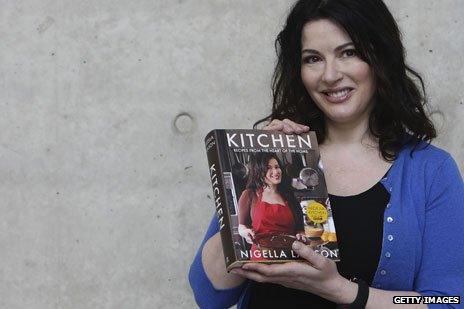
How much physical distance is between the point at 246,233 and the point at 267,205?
0.07m

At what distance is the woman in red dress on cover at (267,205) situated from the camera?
135cm

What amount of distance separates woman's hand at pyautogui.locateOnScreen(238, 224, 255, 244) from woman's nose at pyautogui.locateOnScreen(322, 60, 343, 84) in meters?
0.37

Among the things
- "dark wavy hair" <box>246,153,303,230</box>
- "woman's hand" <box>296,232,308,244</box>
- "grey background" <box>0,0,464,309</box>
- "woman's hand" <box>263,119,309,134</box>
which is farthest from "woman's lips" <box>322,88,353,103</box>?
"grey background" <box>0,0,464,309</box>

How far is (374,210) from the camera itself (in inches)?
59.5

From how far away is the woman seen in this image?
1441mm


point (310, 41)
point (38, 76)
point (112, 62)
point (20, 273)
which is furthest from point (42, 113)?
point (310, 41)

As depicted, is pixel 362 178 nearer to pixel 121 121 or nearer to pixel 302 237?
pixel 302 237

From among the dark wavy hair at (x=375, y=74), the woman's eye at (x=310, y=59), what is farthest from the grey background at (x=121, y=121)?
the woman's eye at (x=310, y=59)

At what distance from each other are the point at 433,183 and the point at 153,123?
3.64 feet

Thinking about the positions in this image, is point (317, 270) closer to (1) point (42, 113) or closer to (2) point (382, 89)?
(2) point (382, 89)

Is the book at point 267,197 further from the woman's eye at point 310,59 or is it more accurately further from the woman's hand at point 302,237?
the woman's eye at point 310,59

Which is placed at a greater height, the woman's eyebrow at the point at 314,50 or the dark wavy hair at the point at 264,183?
the woman's eyebrow at the point at 314,50

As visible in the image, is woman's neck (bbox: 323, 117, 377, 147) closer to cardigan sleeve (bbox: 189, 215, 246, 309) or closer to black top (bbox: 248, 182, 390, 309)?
black top (bbox: 248, 182, 390, 309)

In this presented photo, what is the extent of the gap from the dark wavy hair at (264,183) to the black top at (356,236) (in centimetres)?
16
